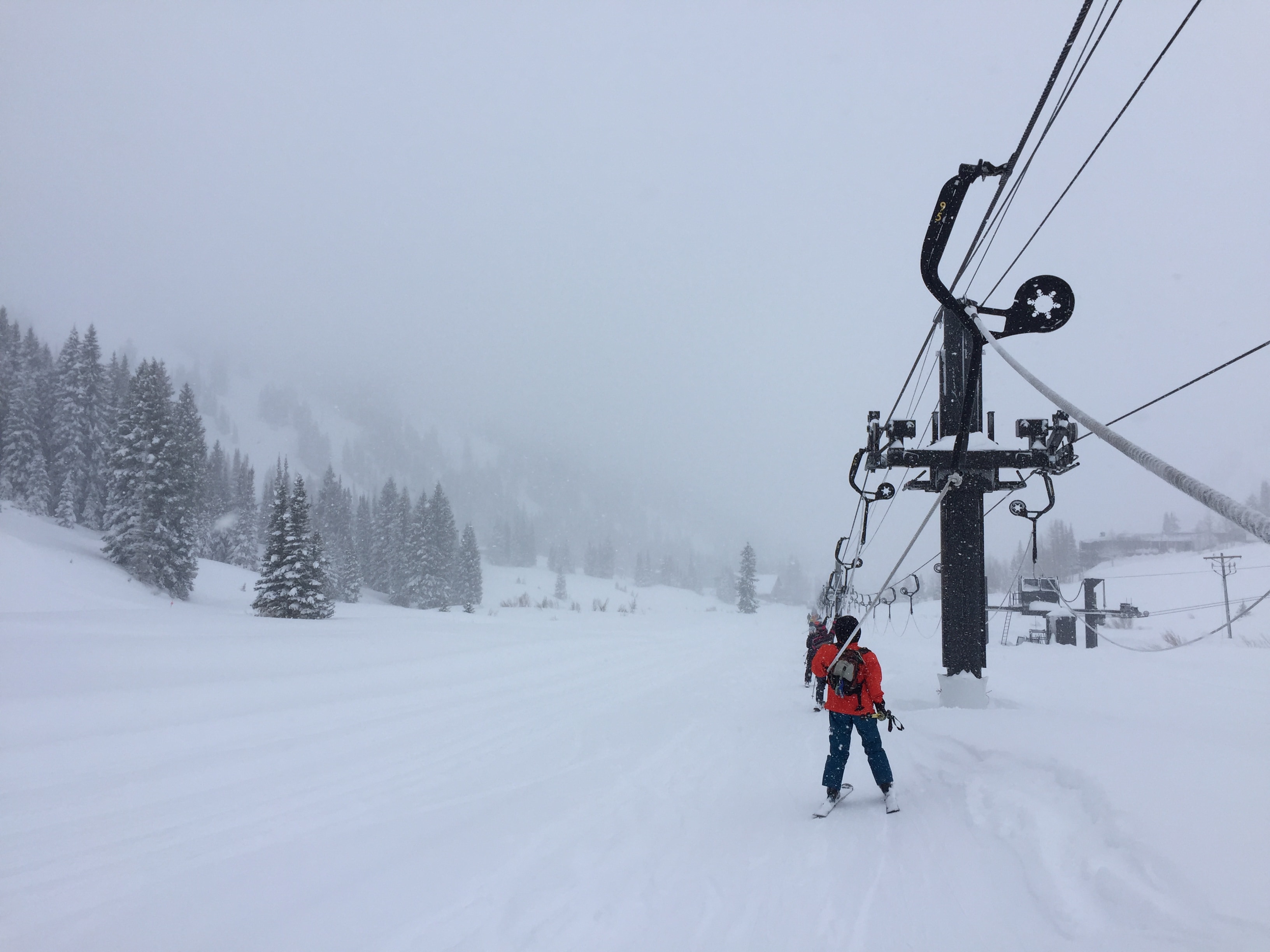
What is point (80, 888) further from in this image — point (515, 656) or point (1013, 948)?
point (515, 656)

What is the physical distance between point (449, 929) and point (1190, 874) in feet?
14.4

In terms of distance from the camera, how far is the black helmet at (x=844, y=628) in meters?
6.77

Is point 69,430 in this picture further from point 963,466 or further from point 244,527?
point 963,466

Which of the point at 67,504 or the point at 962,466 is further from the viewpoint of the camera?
the point at 67,504

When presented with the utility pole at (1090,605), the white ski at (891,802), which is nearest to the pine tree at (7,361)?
the white ski at (891,802)

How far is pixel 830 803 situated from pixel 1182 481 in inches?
189

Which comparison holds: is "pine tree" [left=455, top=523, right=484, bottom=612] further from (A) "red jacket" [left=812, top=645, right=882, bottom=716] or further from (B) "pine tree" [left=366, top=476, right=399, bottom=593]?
(A) "red jacket" [left=812, top=645, right=882, bottom=716]

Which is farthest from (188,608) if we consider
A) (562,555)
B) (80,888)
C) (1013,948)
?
(562,555)

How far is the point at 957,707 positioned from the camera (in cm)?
1006

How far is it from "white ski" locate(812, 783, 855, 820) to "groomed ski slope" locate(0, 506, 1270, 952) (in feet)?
0.36

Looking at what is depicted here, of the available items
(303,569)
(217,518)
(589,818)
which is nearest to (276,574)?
(303,569)

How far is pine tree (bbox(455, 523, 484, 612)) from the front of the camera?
71.4 m

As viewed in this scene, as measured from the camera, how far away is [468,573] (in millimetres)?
72625

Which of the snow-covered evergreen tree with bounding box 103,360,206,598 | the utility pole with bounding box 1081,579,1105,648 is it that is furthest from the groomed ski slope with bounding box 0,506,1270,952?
the snow-covered evergreen tree with bounding box 103,360,206,598
